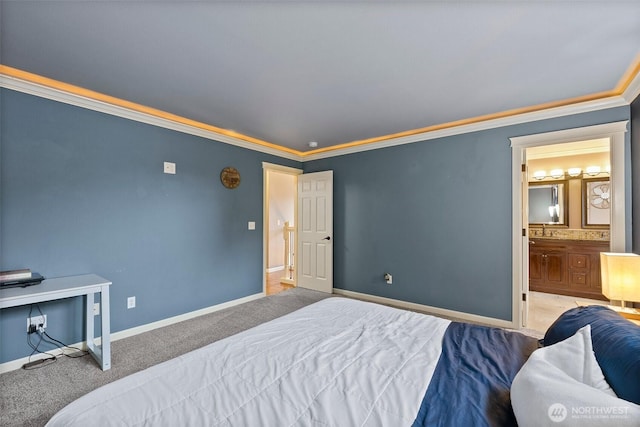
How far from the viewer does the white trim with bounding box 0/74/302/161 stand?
236 centimetres

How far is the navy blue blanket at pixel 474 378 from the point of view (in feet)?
3.10

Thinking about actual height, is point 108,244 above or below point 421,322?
above

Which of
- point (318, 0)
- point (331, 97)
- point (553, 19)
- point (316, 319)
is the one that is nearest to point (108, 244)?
point (316, 319)

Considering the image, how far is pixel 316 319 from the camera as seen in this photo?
1854 millimetres

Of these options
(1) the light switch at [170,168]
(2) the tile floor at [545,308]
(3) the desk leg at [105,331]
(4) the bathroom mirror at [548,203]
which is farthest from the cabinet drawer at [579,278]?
(3) the desk leg at [105,331]

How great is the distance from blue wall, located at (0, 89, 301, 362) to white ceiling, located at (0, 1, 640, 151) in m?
0.46

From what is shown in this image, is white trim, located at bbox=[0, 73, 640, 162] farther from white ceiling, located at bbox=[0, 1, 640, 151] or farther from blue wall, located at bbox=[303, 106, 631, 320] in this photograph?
white ceiling, located at bbox=[0, 1, 640, 151]

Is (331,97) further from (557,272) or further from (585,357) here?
(557,272)

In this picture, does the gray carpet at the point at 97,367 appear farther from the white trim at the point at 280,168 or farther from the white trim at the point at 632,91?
the white trim at the point at 632,91

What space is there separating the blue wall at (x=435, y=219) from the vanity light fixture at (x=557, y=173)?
245 cm

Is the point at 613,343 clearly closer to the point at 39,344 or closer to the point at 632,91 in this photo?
the point at 632,91

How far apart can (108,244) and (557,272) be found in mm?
6309

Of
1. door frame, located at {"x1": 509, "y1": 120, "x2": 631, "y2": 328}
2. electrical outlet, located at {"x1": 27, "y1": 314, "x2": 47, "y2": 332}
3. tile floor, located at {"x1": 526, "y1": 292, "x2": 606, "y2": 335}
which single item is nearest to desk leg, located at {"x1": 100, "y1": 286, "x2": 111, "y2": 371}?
electrical outlet, located at {"x1": 27, "y1": 314, "x2": 47, "y2": 332}

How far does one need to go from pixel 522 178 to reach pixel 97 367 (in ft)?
15.0
